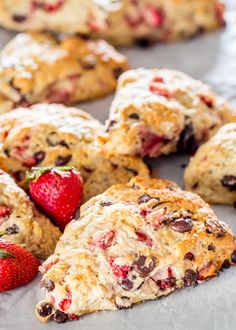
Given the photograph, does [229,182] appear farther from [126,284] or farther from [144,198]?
[126,284]

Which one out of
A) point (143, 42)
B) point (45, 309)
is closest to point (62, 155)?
point (45, 309)

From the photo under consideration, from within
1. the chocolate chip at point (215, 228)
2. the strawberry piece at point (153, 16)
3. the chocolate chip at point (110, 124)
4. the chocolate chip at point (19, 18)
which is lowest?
the chocolate chip at point (215, 228)

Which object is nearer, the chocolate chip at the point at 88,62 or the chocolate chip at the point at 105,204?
A: the chocolate chip at the point at 105,204

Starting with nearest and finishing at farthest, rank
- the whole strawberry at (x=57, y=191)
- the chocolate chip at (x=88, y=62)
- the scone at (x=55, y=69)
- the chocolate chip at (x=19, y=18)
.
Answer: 1. the whole strawberry at (x=57, y=191)
2. the scone at (x=55, y=69)
3. the chocolate chip at (x=88, y=62)
4. the chocolate chip at (x=19, y=18)

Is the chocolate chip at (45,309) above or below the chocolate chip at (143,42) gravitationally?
below

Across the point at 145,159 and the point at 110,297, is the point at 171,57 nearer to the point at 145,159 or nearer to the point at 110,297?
the point at 145,159

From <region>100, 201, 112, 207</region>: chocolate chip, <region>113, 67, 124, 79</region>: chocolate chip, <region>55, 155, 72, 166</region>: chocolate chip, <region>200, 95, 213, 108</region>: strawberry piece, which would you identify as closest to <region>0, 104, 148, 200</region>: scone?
<region>55, 155, 72, 166</region>: chocolate chip

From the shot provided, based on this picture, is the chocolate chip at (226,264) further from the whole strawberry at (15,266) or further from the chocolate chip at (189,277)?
the whole strawberry at (15,266)

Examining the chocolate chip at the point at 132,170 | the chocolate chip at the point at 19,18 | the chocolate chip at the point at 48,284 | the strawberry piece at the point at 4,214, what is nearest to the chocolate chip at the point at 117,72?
the chocolate chip at the point at 19,18
